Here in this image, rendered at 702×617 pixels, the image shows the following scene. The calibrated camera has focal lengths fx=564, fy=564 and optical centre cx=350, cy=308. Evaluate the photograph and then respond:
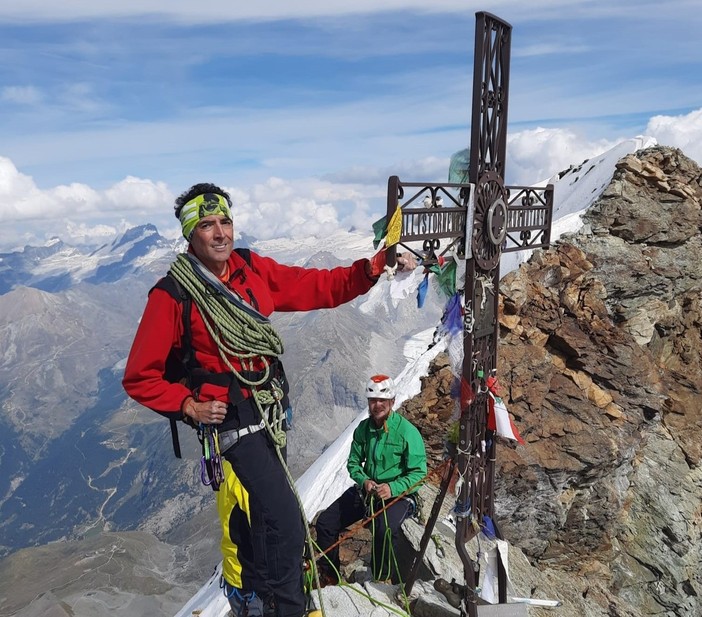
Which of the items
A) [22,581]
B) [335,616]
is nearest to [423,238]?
[335,616]

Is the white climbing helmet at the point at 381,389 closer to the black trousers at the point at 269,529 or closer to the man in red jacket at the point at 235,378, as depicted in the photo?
the man in red jacket at the point at 235,378

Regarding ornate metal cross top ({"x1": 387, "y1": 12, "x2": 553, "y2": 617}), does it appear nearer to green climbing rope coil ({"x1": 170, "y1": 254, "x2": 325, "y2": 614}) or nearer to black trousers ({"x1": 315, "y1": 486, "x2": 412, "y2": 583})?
black trousers ({"x1": 315, "y1": 486, "x2": 412, "y2": 583})

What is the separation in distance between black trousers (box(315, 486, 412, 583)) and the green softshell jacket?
310 millimetres

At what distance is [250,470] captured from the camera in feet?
17.3

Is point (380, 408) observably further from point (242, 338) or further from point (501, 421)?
point (242, 338)

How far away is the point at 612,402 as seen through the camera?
43.3 feet

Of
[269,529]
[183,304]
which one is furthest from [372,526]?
[183,304]

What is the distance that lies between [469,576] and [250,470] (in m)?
3.51

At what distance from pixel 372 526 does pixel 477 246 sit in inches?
167

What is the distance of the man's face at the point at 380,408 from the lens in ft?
26.3

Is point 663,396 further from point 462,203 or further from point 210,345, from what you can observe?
point 210,345

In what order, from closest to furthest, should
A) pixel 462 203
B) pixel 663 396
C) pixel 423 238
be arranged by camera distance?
pixel 423 238 < pixel 462 203 < pixel 663 396

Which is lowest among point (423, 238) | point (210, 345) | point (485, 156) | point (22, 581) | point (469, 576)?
point (22, 581)

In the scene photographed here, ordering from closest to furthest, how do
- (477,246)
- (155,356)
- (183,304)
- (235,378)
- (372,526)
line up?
1. (155,356)
2. (183,304)
3. (235,378)
4. (477,246)
5. (372,526)
